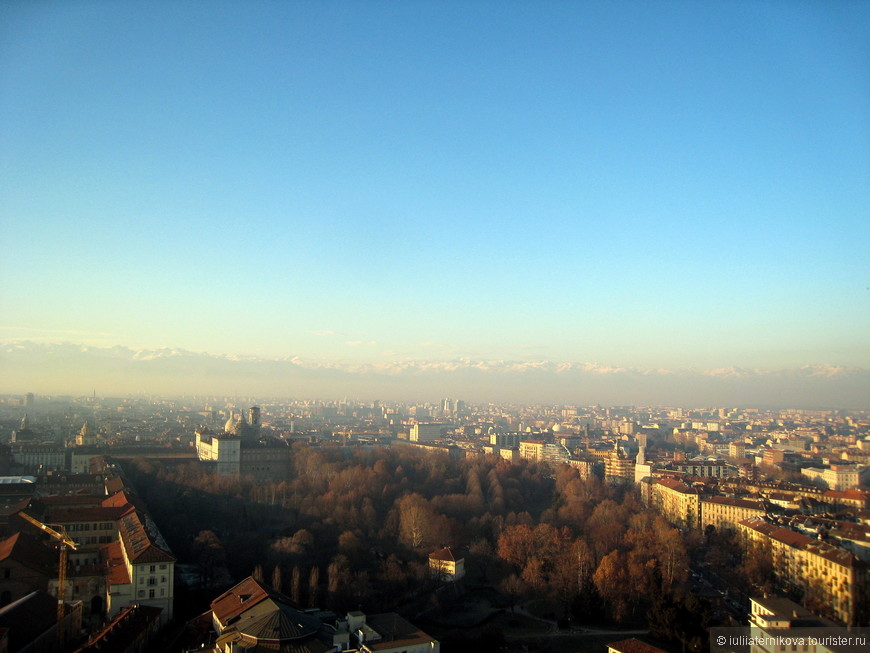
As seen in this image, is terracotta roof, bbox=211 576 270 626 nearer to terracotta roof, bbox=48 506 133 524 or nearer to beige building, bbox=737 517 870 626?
terracotta roof, bbox=48 506 133 524

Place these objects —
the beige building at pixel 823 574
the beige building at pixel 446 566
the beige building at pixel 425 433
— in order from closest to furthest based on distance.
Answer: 1. the beige building at pixel 823 574
2. the beige building at pixel 446 566
3. the beige building at pixel 425 433

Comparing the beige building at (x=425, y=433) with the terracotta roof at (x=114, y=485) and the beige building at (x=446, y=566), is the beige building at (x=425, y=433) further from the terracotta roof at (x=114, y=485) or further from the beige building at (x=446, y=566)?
the beige building at (x=446, y=566)

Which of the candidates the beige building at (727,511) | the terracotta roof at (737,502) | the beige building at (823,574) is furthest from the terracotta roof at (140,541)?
the terracotta roof at (737,502)

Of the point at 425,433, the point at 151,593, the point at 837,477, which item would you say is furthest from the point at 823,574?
the point at 425,433

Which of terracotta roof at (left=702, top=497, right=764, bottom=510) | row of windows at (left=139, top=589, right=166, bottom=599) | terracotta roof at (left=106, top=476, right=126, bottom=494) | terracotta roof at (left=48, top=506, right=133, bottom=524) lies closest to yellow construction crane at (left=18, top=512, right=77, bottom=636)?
terracotta roof at (left=48, top=506, right=133, bottom=524)

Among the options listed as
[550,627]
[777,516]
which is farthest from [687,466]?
[550,627]

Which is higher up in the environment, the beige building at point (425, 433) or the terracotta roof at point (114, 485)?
the terracotta roof at point (114, 485)

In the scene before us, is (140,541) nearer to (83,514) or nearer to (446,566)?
(83,514)

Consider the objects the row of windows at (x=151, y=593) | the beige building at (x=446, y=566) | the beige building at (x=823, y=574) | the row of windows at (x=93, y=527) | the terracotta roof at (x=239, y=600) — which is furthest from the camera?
the row of windows at (x=93, y=527)

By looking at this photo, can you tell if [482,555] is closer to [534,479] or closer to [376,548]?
[376,548]
